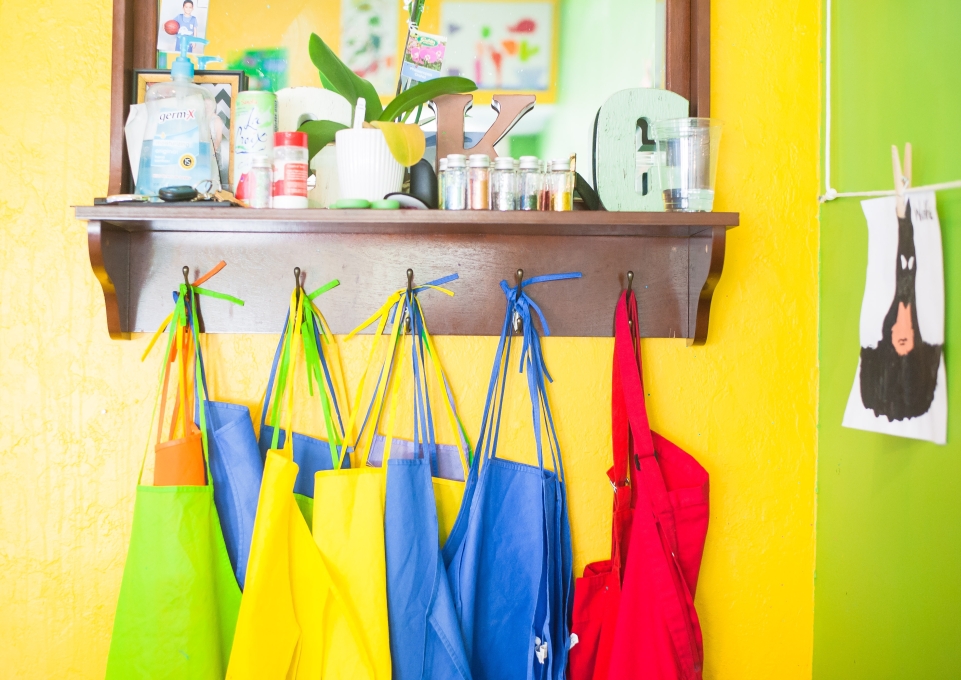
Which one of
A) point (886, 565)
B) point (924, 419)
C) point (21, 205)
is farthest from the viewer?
point (21, 205)

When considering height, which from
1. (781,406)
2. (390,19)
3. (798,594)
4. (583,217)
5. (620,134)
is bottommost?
(798,594)

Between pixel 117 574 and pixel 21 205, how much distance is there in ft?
1.88

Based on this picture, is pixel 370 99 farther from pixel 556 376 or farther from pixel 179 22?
pixel 556 376

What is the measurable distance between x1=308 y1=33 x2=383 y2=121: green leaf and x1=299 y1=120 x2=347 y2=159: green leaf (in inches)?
1.9

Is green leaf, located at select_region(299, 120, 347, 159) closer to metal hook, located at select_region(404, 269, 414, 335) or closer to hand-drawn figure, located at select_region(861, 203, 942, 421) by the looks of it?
metal hook, located at select_region(404, 269, 414, 335)

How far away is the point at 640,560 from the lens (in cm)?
105

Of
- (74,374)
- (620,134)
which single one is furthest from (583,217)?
(74,374)

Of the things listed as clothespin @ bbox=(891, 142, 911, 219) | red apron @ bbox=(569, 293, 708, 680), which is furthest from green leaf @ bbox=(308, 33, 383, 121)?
clothespin @ bbox=(891, 142, 911, 219)

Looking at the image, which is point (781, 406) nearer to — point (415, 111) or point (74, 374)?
point (415, 111)

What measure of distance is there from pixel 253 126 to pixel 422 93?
24 cm

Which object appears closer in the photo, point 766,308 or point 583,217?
point 583,217

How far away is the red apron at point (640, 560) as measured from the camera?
1.03m

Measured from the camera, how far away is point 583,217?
0.96 m

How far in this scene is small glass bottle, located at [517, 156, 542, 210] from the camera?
3.41 ft
